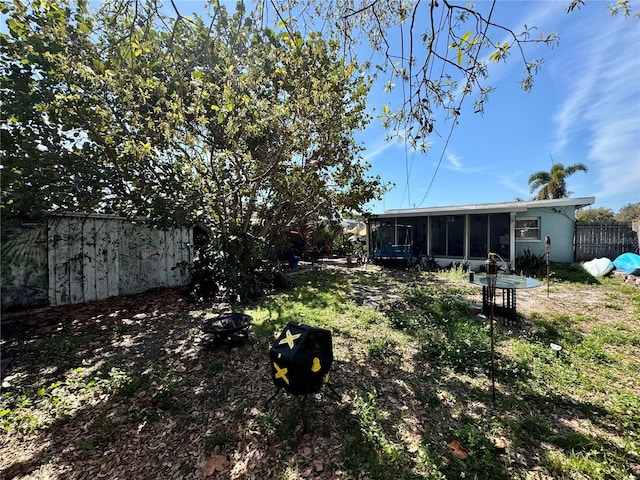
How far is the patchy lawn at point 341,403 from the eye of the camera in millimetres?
2172

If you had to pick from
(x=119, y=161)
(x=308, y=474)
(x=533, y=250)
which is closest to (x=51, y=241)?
(x=119, y=161)

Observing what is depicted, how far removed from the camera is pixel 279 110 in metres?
5.68

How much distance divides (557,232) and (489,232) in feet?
9.32

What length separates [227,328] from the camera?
405 centimetres

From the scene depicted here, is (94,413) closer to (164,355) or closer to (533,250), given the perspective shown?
(164,355)

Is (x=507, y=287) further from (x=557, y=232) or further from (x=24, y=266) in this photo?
(x=24, y=266)

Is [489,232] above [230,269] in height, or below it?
above

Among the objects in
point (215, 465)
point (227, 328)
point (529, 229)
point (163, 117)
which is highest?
point (163, 117)

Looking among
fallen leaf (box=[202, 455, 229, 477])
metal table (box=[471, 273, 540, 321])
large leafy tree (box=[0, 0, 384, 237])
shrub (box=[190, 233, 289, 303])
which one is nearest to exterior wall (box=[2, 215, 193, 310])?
large leafy tree (box=[0, 0, 384, 237])

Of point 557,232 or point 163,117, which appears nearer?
point 163,117

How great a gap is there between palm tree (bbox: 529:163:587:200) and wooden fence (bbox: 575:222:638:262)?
957cm

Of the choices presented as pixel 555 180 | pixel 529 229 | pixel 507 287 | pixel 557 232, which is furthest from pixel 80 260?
pixel 555 180

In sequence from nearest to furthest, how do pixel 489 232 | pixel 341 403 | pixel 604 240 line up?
pixel 341 403
pixel 604 240
pixel 489 232

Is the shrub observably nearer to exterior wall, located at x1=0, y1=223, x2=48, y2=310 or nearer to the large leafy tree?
the large leafy tree
